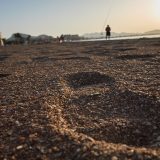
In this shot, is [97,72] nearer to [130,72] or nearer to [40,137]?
[130,72]

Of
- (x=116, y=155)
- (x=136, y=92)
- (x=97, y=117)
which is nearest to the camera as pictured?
(x=116, y=155)

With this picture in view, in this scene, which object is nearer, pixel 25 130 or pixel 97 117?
pixel 25 130

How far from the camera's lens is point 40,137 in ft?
14.2

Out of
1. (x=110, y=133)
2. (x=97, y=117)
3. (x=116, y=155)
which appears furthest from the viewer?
(x=97, y=117)

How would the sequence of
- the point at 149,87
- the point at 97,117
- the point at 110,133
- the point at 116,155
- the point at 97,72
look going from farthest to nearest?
1. the point at 97,72
2. the point at 149,87
3. the point at 97,117
4. the point at 110,133
5. the point at 116,155

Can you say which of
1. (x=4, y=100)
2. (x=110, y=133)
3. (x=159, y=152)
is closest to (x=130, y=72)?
(x=4, y=100)

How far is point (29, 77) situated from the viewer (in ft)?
30.9

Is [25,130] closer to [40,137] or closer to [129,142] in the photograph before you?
[40,137]

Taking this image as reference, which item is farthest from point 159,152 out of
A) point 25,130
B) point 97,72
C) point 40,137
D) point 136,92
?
point 97,72

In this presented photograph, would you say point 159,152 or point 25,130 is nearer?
point 159,152

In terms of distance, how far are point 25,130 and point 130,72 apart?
194 inches

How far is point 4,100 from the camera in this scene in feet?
21.8

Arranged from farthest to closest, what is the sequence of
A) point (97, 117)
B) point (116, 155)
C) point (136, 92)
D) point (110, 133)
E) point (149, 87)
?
1. point (149, 87)
2. point (136, 92)
3. point (97, 117)
4. point (110, 133)
5. point (116, 155)

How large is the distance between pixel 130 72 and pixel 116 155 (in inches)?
219
